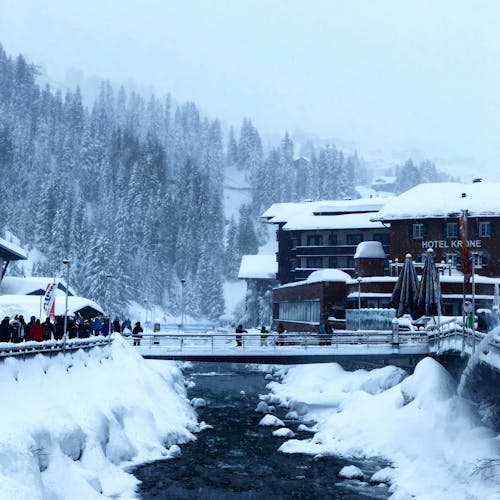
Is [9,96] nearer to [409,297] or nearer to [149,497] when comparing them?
[409,297]

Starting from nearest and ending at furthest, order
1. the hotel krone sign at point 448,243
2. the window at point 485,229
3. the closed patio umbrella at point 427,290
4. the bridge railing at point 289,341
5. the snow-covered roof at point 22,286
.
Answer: the bridge railing at point 289,341 → the closed patio umbrella at point 427,290 → the window at point 485,229 → the hotel krone sign at point 448,243 → the snow-covered roof at point 22,286

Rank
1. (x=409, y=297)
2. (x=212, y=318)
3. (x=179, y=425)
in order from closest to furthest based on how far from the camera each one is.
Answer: (x=179, y=425), (x=409, y=297), (x=212, y=318)

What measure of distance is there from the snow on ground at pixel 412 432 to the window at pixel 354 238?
118 ft

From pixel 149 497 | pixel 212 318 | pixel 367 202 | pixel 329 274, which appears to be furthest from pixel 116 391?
pixel 212 318

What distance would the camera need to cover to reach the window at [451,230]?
201 ft

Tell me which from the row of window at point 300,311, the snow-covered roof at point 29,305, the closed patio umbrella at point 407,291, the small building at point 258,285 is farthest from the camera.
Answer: the small building at point 258,285

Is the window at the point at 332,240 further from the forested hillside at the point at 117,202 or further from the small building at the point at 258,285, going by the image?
the forested hillside at the point at 117,202

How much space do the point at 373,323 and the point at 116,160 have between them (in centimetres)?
12481

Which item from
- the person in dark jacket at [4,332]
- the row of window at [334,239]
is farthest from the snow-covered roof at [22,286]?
the person in dark jacket at [4,332]

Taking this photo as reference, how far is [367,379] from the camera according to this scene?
1762 inches

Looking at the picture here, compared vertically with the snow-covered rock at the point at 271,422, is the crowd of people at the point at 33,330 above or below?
above

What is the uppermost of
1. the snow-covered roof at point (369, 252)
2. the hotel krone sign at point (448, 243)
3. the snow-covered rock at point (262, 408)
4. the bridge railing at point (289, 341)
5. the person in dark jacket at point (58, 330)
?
the hotel krone sign at point (448, 243)

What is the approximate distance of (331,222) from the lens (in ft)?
268

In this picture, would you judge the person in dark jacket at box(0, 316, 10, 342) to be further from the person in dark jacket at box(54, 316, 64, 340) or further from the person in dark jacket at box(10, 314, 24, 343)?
the person in dark jacket at box(54, 316, 64, 340)
